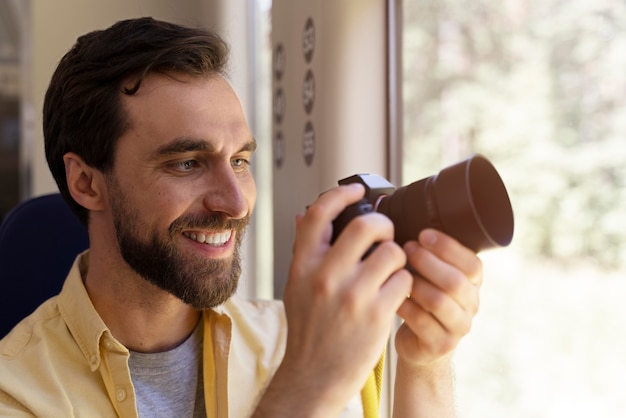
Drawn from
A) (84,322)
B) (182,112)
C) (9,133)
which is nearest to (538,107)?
(182,112)

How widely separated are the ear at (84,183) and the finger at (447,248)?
806 millimetres

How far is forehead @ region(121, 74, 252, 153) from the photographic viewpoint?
4.60 feet

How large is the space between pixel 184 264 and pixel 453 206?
2.04 ft

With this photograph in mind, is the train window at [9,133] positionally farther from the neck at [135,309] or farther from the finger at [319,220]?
the finger at [319,220]

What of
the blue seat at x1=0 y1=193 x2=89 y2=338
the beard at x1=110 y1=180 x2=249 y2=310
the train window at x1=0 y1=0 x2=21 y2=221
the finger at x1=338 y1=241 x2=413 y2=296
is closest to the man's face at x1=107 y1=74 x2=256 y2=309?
the beard at x1=110 y1=180 x2=249 y2=310

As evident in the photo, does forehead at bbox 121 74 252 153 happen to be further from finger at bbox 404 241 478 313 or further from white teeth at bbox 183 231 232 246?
finger at bbox 404 241 478 313

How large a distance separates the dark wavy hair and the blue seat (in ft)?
0.79

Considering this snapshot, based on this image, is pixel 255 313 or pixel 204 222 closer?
pixel 204 222

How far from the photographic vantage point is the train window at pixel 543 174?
143cm

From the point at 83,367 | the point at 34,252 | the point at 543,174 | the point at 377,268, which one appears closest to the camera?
the point at 377,268

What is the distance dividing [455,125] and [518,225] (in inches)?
→ 13.6

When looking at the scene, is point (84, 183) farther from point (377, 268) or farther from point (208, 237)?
point (377, 268)

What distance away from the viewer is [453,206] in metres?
0.90

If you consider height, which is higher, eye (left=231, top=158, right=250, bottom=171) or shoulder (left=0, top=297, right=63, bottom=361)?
eye (left=231, top=158, right=250, bottom=171)
